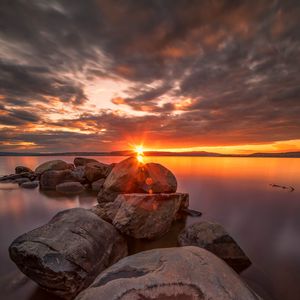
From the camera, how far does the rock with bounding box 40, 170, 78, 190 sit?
17.2 meters

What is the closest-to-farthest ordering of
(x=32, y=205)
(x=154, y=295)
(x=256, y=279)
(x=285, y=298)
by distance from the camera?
(x=154, y=295), (x=285, y=298), (x=256, y=279), (x=32, y=205)

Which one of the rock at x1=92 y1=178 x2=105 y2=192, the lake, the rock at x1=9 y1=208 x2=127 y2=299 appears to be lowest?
the lake

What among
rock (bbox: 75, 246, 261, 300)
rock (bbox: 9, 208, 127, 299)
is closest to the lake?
rock (bbox: 9, 208, 127, 299)

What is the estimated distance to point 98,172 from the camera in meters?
17.6

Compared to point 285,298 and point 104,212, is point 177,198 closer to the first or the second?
point 104,212

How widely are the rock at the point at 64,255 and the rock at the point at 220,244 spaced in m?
2.42

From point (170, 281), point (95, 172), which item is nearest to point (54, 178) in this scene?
point (95, 172)

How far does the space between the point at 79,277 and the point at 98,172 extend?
46.9 ft

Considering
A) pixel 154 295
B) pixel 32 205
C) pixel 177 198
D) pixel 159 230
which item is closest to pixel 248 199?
pixel 177 198

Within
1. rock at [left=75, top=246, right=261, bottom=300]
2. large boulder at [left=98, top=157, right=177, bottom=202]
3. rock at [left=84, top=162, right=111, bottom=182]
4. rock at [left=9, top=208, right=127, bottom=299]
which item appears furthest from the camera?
rock at [left=84, top=162, right=111, bottom=182]

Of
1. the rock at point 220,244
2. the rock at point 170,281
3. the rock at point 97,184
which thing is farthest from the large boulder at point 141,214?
the rock at point 97,184

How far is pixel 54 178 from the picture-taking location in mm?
17578

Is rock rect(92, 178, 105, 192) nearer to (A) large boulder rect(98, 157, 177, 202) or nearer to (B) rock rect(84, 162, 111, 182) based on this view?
(B) rock rect(84, 162, 111, 182)

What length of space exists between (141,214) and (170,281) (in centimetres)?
382
